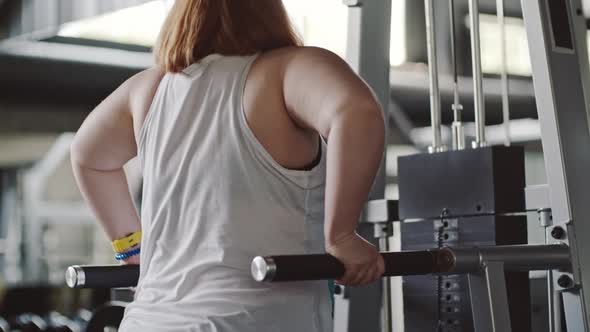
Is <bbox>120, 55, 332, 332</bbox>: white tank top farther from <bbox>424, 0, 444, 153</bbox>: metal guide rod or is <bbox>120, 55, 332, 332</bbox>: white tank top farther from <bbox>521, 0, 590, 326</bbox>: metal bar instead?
<bbox>424, 0, 444, 153</bbox>: metal guide rod

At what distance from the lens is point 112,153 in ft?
5.33

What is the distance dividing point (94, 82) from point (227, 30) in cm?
623

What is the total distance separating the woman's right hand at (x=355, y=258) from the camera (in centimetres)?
123

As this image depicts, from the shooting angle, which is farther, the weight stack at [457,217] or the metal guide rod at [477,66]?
the metal guide rod at [477,66]

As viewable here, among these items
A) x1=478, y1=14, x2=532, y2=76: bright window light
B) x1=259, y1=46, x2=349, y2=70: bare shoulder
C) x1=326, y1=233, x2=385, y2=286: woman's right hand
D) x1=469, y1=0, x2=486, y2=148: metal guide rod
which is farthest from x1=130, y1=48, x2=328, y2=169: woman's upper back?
x1=478, y1=14, x2=532, y2=76: bright window light

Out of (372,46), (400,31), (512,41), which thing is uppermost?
(400,31)

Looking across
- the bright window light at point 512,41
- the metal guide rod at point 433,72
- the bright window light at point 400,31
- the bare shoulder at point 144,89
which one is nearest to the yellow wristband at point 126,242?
the bare shoulder at point 144,89

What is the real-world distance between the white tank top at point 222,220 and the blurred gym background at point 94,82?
392cm

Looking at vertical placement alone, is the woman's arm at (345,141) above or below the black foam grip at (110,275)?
above

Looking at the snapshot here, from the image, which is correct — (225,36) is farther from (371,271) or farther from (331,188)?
(371,271)

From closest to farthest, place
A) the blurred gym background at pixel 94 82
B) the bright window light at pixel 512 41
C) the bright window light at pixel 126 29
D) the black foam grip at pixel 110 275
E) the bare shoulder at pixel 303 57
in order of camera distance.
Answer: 1. the bare shoulder at pixel 303 57
2. the black foam grip at pixel 110 275
3. the blurred gym background at pixel 94 82
4. the bright window light at pixel 512 41
5. the bright window light at pixel 126 29

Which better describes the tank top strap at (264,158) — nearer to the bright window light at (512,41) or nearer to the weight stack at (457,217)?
the weight stack at (457,217)

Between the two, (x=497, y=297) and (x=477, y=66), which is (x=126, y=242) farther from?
(x=477, y=66)

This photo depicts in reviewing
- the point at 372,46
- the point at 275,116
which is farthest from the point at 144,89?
the point at 372,46
